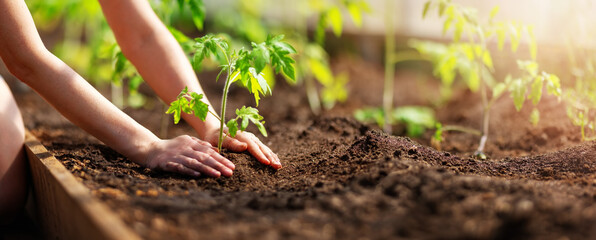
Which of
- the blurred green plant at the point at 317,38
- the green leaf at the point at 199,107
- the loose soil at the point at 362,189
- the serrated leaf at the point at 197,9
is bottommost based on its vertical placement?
the loose soil at the point at 362,189

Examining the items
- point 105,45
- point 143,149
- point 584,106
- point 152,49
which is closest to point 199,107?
point 143,149

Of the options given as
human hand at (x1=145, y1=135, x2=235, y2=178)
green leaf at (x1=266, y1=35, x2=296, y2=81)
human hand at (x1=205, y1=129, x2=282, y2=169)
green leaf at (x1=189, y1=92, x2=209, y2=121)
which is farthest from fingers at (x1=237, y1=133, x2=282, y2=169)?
green leaf at (x1=266, y1=35, x2=296, y2=81)

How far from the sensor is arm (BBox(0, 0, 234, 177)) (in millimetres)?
1644

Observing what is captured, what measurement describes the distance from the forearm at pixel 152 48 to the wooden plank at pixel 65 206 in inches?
18.7

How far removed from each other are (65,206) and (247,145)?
644mm

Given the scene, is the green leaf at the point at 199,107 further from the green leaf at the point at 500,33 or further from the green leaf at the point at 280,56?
the green leaf at the point at 500,33

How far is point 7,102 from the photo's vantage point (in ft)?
6.42

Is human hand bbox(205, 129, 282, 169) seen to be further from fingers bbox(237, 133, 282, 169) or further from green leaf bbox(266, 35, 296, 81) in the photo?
green leaf bbox(266, 35, 296, 81)

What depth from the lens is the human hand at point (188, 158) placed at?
1.65 meters

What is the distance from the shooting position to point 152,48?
6.57ft

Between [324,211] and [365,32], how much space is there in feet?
12.3

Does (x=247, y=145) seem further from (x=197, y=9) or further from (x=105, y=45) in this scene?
(x=105, y=45)

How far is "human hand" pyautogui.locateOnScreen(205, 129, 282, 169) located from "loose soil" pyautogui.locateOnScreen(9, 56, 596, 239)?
1.2 inches

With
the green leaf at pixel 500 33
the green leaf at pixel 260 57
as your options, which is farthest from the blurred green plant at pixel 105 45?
the green leaf at pixel 500 33
